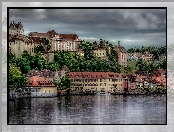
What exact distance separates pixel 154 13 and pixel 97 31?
0.78 m

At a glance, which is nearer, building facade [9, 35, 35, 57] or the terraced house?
building facade [9, 35, 35, 57]

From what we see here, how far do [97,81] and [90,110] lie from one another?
407 millimetres

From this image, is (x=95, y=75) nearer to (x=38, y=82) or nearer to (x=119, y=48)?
(x=119, y=48)

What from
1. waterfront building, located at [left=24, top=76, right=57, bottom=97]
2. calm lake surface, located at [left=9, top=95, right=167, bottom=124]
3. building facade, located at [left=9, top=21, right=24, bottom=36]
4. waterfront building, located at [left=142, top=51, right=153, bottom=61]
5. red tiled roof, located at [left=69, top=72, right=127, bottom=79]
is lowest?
calm lake surface, located at [left=9, top=95, right=167, bottom=124]

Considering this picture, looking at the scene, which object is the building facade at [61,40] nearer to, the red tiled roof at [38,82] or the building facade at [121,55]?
the red tiled roof at [38,82]

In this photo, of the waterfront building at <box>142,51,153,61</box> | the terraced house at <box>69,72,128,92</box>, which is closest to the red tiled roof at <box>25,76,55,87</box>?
the terraced house at <box>69,72,128,92</box>

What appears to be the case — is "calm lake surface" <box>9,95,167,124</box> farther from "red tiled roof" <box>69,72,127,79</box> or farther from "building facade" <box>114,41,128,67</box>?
"building facade" <box>114,41,128,67</box>

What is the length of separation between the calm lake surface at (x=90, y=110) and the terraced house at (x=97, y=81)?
0.13 meters

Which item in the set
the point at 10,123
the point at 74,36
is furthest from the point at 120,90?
the point at 10,123

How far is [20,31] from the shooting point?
28.0 feet

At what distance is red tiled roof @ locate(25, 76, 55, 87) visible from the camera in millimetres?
8680

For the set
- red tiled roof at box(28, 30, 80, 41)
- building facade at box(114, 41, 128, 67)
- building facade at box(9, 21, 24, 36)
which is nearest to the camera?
building facade at box(9, 21, 24, 36)

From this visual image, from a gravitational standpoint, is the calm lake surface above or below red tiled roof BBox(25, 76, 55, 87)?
below

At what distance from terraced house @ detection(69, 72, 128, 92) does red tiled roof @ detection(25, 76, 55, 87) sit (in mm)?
309
